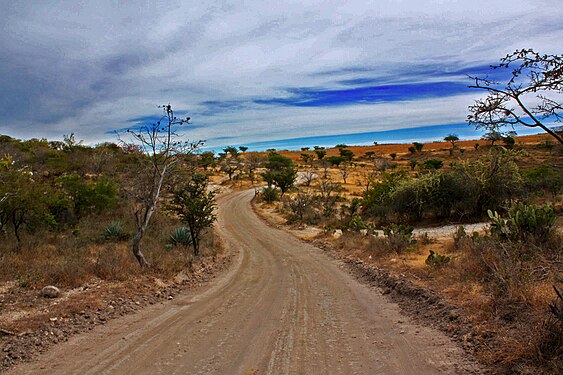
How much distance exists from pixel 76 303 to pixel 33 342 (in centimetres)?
180

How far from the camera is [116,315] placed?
317 inches

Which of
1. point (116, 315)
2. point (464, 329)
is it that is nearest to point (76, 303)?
point (116, 315)

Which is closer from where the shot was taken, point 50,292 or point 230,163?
point 50,292

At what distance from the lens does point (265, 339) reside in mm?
6547

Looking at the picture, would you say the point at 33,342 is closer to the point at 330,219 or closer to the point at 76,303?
the point at 76,303

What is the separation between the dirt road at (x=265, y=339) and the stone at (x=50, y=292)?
221 centimetres

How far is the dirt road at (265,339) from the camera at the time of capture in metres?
5.44

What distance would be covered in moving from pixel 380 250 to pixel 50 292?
10438 mm

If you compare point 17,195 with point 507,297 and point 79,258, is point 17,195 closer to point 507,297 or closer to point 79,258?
point 79,258

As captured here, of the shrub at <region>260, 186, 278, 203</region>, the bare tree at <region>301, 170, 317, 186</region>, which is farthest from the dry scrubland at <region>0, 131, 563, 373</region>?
the bare tree at <region>301, 170, 317, 186</region>

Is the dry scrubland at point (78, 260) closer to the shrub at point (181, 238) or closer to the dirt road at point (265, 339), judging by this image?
the shrub at point (181, 238)

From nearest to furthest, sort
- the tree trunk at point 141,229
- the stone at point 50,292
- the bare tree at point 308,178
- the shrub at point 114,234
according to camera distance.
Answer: the stone at point 50,292 < the tree trunk at point 141,229 < the shrub at point 114,234 < the bare tree at point 308,178

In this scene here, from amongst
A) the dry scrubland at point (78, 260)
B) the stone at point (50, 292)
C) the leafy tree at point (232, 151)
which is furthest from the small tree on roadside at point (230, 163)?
the stone at point (50, 292)

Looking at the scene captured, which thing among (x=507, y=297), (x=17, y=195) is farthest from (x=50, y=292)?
(x=507, y=297)
